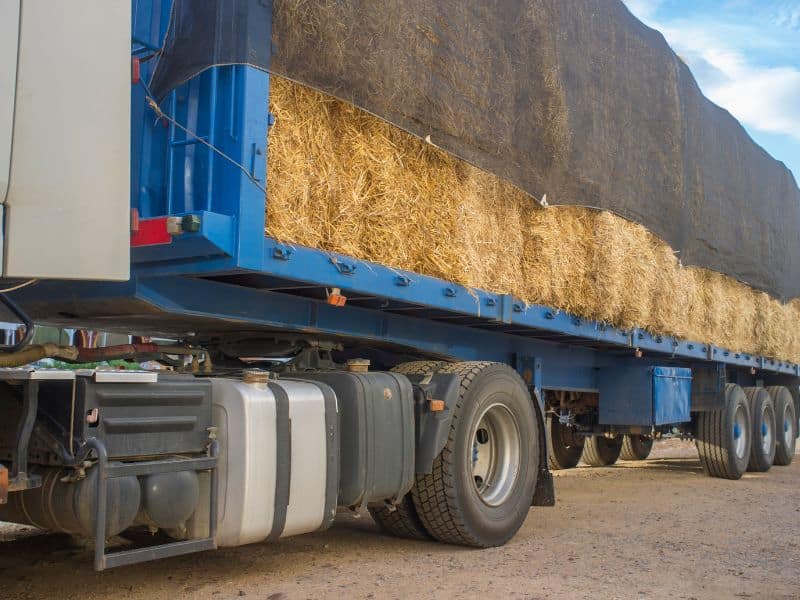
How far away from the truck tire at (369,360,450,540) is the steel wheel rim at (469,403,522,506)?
519mm

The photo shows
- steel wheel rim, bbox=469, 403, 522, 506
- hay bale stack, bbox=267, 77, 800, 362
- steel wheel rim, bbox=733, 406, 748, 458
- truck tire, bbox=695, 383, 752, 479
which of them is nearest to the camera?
hay bale stack, bbox=267, 77, 800, 362

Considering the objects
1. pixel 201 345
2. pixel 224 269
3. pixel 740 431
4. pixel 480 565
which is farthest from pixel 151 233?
pixel 740 431

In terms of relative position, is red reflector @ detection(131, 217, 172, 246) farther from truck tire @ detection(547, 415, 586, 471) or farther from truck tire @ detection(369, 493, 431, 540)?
truck tire @ detection(547, 415, 586, 471)

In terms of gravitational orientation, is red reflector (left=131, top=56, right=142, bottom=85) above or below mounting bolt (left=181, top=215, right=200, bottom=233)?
above

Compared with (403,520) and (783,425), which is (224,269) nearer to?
(403,520)

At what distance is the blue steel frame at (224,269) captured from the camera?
4.34m

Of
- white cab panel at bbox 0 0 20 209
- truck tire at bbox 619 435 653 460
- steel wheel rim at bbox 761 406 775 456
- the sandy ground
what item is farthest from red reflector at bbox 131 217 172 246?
truck tire at bbox 619 435 653 460

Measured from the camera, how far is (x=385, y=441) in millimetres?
5242

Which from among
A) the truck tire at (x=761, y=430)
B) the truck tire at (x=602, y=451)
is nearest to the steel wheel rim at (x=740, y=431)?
the truck tire at (x=761, y=430)

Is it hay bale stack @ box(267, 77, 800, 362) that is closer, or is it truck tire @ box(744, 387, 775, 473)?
hay bale stack @ box(267, 77, 800, 362)

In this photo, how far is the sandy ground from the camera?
15.5ft

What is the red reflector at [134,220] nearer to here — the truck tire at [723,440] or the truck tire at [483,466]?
the truck tire at [483,466]

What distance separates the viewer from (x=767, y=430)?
13086mm

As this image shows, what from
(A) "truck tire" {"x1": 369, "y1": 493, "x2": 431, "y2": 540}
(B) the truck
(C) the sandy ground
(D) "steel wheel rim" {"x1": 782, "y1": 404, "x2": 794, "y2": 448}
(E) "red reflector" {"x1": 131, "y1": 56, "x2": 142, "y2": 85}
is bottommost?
(C) the sandy ground
